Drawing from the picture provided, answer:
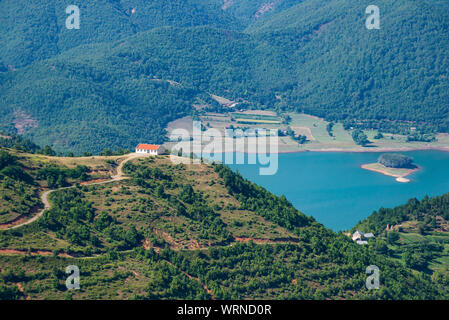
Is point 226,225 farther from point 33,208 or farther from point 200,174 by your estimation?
point 33,208

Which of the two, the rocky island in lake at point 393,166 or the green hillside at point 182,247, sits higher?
the rocky island in lake at point 393,166

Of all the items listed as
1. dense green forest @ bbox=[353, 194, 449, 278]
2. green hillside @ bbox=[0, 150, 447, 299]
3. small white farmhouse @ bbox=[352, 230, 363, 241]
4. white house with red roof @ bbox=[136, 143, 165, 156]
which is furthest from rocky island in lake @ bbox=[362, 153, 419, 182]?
white house with red roof @ bbox=[136, 143, 165, 156]

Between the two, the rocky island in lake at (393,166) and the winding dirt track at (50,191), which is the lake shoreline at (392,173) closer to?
the rocky island in lake at (393,166)

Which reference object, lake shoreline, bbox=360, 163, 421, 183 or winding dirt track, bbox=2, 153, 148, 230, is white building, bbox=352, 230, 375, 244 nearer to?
winding dirt track, bbox=2, 153, 148, 230

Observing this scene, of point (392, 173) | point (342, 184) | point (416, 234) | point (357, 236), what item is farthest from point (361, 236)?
point (392, 173)

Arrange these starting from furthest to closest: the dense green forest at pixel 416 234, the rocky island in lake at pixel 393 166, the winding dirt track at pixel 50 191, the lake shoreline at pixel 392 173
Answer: the rocky island in lake at pixel 393 166, the lake shoreline at pixel 392 173, the dense green forest at pixel 416 234, the winding dirt track at pixel 50 191

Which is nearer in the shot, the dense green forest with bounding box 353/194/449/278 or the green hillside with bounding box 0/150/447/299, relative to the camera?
the green hillside with bounding box 0/150/447/299

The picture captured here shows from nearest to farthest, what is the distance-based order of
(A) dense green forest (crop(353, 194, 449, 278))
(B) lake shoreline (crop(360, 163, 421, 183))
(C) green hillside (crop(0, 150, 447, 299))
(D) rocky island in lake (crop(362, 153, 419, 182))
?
(C) green hillside (crop(0, 150, 447, 299)), (A) dense green forest (crop(353, 194, 449, 278)), (B) lake shoreline (crop(360, 163, 421, 183)), (D) rocky island in lake (crop(362, 153, 419, 182))

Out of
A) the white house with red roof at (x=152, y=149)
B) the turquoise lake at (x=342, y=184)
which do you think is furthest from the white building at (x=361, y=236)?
the white house with red roof at (x=152, y=149)
